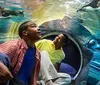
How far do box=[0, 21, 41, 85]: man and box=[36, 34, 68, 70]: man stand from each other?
347 millimetres

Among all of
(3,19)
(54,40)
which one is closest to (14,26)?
(3,19)

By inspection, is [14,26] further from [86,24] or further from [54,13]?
[86,24]

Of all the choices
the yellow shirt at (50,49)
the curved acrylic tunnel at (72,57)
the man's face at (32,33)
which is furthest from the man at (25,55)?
the curved acrylic tunnel at (72,57)

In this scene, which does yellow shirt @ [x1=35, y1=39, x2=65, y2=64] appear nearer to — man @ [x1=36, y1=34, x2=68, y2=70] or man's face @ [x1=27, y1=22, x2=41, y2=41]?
man @ [x1=36, y1=34, x2=68, y2=70]

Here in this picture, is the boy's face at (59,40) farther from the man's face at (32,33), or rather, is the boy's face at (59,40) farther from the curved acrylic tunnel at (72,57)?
the man's face at (32,33)

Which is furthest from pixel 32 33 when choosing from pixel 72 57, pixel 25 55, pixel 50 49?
pixel 72 57

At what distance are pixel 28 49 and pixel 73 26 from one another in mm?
695

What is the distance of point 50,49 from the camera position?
260 centimetres

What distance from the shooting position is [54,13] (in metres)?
2.76

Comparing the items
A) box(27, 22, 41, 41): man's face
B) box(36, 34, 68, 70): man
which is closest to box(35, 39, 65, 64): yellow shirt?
box(36, 34, 68, 70): man

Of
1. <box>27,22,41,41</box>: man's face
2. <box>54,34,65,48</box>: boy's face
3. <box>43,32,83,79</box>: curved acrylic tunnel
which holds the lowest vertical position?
<box>43,32,83,79</box>: curved acrylic tunnel

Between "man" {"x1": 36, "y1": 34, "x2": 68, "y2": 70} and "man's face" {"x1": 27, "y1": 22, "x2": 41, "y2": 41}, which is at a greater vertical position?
"man's face" {"x1": 27, "y1": 22, "x2": 41, "y2": 41}

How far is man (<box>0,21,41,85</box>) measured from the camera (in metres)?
2.04

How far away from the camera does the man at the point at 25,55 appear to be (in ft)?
6.70
